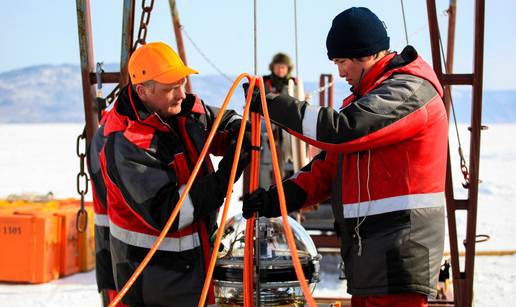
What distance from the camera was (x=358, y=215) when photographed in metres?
3.18

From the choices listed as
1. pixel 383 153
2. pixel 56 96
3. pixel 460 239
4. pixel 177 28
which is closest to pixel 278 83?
pixel 177 28

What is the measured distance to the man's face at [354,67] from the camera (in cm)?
322

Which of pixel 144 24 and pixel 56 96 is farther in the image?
pixel 56 96

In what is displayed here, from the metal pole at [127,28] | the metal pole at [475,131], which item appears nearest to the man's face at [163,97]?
the metal pole at [127,28]

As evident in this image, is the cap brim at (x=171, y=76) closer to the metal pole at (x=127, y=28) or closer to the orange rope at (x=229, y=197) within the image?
the orange rope at (x=229, y=197)

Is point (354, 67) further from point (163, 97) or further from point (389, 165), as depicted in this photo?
point (163, 97)

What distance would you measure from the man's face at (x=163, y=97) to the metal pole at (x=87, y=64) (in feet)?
5.13

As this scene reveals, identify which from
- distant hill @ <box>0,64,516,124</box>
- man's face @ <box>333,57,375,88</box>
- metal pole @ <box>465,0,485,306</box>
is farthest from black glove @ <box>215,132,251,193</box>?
distant hill @ <box>0,64,516,124</box>

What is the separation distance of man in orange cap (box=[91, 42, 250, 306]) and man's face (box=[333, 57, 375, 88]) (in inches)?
22.4

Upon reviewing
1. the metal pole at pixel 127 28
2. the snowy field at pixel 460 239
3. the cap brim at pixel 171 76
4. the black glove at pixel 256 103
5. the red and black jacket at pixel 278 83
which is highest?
the metal pole at pixel 127 28

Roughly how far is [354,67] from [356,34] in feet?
0.46

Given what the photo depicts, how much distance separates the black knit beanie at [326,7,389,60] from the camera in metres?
3.17

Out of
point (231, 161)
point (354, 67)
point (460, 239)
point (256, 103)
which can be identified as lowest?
point (460, 239)

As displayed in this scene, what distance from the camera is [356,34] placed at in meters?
3.17
